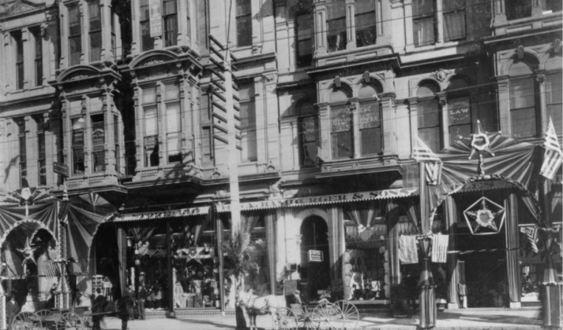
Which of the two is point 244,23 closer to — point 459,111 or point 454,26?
point 454,26

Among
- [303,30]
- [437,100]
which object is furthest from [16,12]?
[437,100]

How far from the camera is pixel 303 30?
83.9ft

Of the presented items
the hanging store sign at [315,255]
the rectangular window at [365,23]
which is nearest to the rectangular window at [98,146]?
the hanging store sign at [315,255]

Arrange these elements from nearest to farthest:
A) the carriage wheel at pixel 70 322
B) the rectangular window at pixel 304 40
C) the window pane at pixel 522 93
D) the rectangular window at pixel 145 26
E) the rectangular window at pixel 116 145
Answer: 1. the carriage wheel at pixel 70 322
2. the window pane at pixel 522 93
3. the rectangular window at pixel 304 40
4. the rectangular window at pixel 145 26
5. the rectangular window at pixel 116 145

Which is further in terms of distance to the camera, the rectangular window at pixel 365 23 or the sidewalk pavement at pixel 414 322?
the rectangular window at pixel 365 23

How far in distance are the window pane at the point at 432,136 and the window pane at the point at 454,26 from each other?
3.37 m

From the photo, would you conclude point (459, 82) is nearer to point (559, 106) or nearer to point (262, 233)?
point (559, 106)

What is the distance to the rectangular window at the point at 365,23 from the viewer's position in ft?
78.3

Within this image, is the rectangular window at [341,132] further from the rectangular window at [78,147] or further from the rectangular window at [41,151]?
the rectangular window at [41,151]

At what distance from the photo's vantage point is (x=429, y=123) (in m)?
23.7

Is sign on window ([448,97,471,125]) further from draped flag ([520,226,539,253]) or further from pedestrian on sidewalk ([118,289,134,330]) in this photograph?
pedestrian on sidewalk ([118,289,134,330])

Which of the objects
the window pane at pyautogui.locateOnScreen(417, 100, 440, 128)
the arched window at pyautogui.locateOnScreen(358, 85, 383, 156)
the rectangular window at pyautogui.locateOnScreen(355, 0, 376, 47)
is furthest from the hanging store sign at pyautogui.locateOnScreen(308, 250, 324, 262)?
the rectangular window at pyautogui.locateOnScreen(355, 0, 376, 47)

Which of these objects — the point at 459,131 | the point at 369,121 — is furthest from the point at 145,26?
the point at 459,131

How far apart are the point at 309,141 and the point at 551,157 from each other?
10.6 meters
